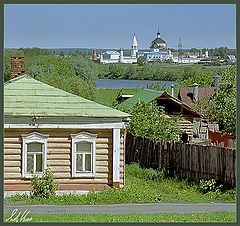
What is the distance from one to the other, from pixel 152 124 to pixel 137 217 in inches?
436

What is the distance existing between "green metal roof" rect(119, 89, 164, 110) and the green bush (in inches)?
338

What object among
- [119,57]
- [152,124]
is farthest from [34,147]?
[152,124]

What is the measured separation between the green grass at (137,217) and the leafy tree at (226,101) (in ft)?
35.4

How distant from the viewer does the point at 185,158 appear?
16266 mm

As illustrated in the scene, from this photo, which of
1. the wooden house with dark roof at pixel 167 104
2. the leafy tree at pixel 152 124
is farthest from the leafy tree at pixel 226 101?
the leafy tree at pixel 152 124

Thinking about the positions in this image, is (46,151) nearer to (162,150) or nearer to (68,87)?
(68,87)

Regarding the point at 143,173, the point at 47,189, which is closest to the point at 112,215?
the point at 47,189

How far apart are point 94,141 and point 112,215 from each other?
141 inches

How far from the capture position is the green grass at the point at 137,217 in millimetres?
9297

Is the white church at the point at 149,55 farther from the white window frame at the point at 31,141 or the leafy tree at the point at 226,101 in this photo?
the leafy tree at the point at 226,101

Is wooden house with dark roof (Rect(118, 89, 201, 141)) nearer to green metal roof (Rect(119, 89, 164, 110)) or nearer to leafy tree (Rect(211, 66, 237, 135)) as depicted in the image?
green metal roof (Rect(119, 89, 164, 110))

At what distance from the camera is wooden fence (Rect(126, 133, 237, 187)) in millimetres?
14250

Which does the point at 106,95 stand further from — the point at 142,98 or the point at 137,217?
the point at 137,217
